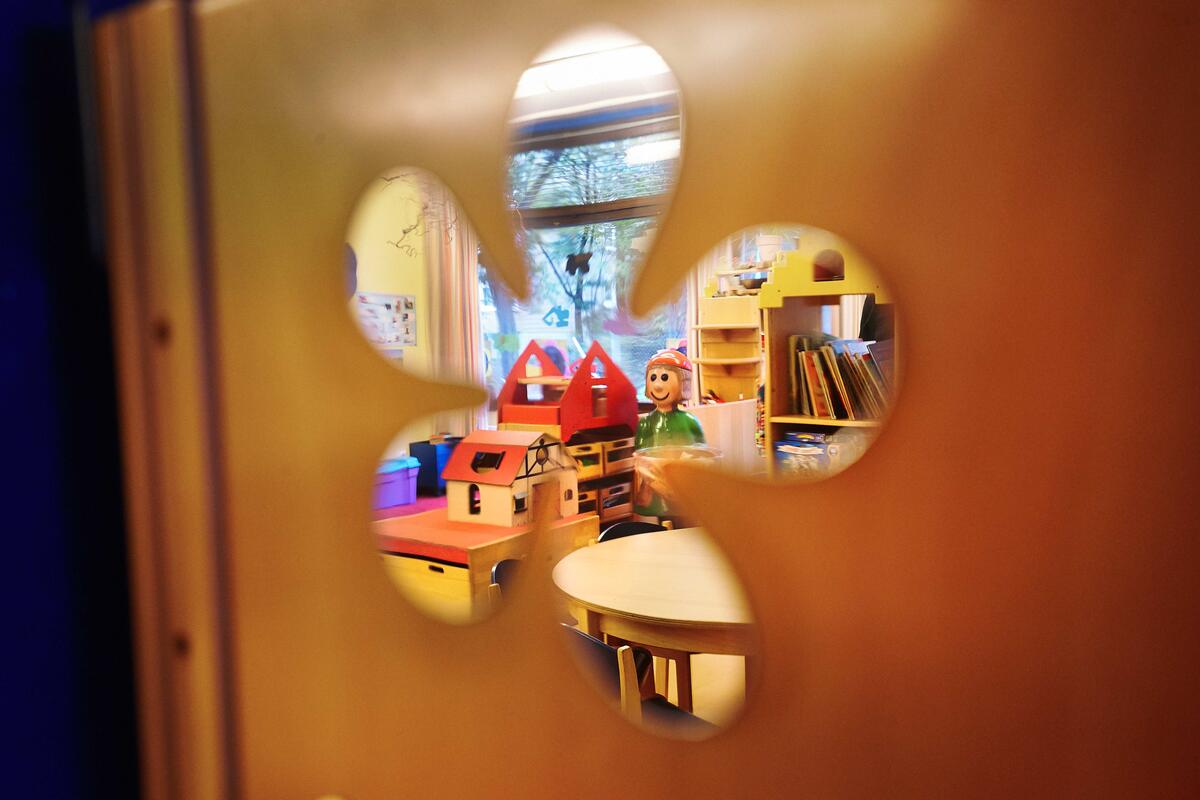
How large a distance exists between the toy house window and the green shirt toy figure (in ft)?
0.65

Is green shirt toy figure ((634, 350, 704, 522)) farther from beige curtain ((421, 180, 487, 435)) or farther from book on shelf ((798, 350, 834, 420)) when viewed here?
beige curtain ((421, 180, 487, 435))

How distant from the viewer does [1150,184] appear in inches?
20.6

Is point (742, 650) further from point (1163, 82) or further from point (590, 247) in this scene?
point (1163, 82)

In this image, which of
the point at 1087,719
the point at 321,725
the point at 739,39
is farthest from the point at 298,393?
the point at 1087,719

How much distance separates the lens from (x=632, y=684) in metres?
0.79

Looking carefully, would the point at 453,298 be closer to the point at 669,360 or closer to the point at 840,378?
the point at 669,360

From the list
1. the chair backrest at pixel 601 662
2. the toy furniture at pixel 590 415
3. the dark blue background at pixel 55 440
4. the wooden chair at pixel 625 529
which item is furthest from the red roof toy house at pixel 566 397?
the dark blue background at pixel 55 440

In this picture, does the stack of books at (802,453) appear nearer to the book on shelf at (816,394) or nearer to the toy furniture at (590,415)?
the book on shelf at (816,394)

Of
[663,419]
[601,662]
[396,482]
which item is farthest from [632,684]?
[396,482]

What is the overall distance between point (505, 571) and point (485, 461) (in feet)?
0.44

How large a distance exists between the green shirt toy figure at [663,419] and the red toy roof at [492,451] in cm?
14

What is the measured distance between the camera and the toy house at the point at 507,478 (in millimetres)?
812

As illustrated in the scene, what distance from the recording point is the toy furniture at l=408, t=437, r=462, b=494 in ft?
2.95

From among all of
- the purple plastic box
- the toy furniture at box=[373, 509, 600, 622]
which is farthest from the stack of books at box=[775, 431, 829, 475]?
the purple plastic box
